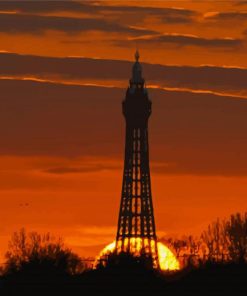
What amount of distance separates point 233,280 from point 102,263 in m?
26.3

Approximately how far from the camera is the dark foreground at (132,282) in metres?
167

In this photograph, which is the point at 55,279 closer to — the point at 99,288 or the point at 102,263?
the point at 99,288

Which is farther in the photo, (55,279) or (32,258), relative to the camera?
(32,258)

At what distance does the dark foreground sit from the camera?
166625mm

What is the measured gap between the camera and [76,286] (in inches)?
6801

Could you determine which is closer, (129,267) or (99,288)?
(99,288)

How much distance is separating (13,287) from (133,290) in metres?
8.62

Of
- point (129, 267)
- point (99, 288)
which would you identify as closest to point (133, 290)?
point (99, 288)

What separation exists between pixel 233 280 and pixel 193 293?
5490 millimetres

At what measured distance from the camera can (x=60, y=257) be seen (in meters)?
195

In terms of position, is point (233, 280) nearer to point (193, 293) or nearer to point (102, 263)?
point (193, 293)

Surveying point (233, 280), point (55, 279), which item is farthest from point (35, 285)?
point (233, 280)

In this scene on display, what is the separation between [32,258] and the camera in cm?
19162

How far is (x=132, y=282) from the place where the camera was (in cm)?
17450
